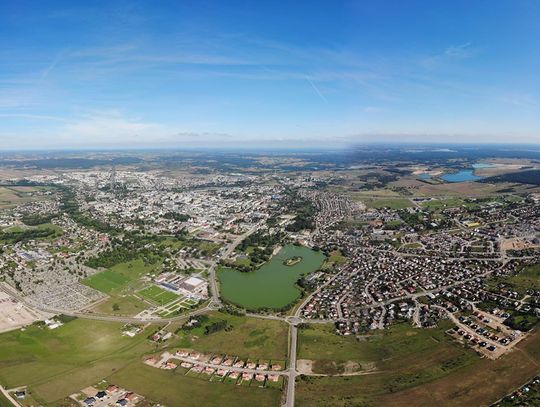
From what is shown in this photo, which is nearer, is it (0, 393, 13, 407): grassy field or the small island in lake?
(0, 393, 13, 407): grassy field

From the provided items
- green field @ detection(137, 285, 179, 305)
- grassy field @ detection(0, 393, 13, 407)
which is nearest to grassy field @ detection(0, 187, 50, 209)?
green field @ detection(137, 285, 179, 305)

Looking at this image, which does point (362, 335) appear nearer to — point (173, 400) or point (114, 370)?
point (173, 400)

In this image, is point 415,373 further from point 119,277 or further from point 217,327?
point 119,277

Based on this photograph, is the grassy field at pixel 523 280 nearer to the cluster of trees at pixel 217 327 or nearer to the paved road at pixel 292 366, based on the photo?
the paved road at pixel 292 366

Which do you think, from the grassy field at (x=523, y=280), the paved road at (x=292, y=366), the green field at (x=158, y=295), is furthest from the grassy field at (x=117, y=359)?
the grassy field at (x=523, y=280)

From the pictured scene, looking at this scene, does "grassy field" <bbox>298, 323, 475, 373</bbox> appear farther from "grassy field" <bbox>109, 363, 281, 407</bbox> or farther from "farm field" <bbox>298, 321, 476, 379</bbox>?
"grassy field" <bbox>109, 363, 281, 407</bbox>

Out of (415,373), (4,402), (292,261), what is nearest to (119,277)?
(292,261)
